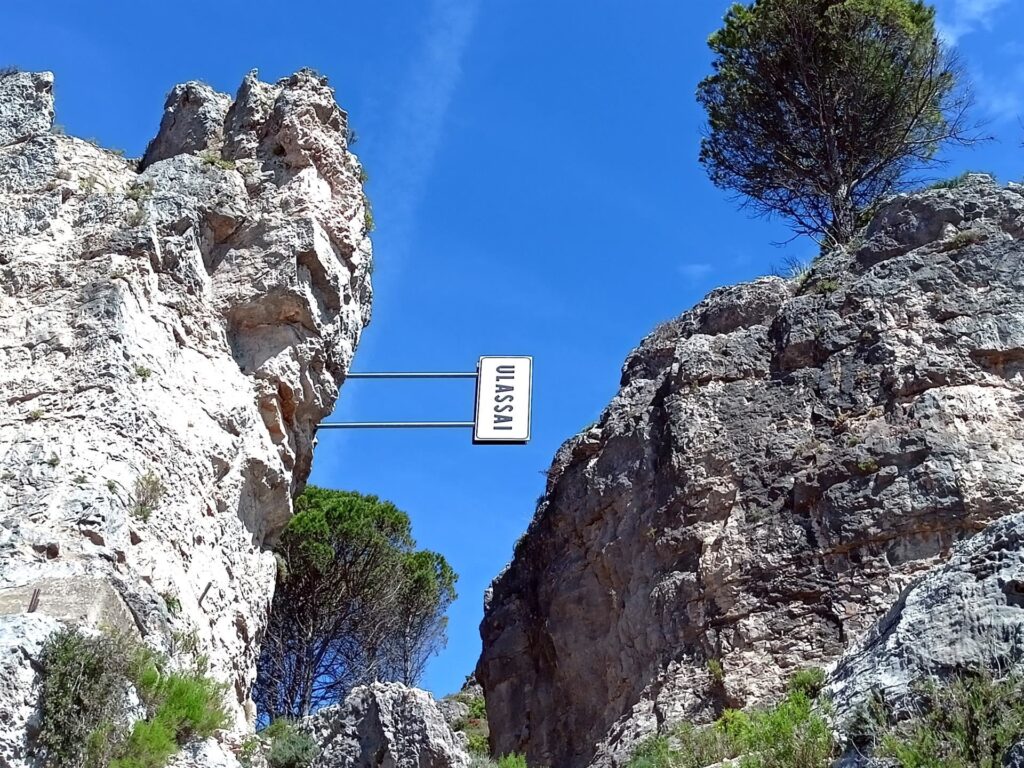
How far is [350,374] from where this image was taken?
1411cm

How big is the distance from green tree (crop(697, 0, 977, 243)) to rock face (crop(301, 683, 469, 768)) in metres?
11.5

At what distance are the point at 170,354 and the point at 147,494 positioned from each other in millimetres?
Result: 1869

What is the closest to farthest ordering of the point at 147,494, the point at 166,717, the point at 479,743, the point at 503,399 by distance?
the point at 166,717
the point at 147,494
the point at 503,399
the point at 479,743

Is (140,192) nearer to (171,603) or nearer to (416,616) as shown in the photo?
(171,603)

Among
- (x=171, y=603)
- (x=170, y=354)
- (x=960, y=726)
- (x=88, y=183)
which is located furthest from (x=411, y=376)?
(x=960, y=726)

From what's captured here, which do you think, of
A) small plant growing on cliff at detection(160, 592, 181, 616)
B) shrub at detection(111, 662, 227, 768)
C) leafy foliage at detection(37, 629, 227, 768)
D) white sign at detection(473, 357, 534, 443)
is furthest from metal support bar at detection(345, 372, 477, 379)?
leafy foliage at detection(37, 629, 227, 768)

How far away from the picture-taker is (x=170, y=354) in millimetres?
11656

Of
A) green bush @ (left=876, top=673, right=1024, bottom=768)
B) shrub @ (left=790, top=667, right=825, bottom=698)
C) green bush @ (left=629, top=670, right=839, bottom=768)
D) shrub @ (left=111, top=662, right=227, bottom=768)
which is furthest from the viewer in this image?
shrub @ (left=790, top=667, right=825, bottom=698)

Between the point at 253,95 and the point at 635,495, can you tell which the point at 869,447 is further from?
the point at 253,95

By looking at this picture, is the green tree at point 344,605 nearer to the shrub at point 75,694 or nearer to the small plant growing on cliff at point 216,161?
the small plant growing on cliff at point 216,161

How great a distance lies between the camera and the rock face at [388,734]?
1008 centimetres

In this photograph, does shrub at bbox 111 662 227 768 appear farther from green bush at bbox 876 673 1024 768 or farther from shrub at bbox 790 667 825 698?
shrub at bbox 790 667 825 698

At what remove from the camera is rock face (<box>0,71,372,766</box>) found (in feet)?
30.8

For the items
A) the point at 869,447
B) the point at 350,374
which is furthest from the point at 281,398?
the point at 869,447
